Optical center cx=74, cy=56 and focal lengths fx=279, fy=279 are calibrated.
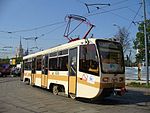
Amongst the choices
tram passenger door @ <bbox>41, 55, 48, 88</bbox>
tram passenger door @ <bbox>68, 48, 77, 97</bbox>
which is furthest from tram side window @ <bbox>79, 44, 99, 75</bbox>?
tram passenger door @ <bbox>41, 55, 48, 88</bbox>

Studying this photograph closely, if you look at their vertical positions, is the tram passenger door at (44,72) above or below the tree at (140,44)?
below

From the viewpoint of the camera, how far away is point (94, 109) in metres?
11.1

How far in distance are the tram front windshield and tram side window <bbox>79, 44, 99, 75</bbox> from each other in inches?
10.8

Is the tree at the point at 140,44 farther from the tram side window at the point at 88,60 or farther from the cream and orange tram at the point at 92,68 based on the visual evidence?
the tram side window at the point at 88,60

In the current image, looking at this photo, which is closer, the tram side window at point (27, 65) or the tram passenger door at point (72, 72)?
the tram passenger door at point (72, 72)

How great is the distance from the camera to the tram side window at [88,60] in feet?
40.9

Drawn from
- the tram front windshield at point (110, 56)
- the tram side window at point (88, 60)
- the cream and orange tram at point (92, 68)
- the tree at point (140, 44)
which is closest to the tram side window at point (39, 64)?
the cream and orange tram at point (92, 68)

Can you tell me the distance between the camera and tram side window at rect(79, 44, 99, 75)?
12.5 metres

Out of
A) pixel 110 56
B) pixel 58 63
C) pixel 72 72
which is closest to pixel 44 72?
pixel 58 63

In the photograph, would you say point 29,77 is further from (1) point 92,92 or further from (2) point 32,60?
(1) point 92,92

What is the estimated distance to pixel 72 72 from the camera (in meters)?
14.0

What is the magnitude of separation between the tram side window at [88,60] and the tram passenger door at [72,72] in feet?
2.07

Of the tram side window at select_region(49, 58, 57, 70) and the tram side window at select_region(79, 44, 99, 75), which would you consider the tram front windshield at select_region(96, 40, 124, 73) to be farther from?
the tram side window at select_region(49, 58, 57, 70)

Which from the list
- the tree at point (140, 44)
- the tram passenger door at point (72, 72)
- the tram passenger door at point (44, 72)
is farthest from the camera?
the tree at point (140, 44)
